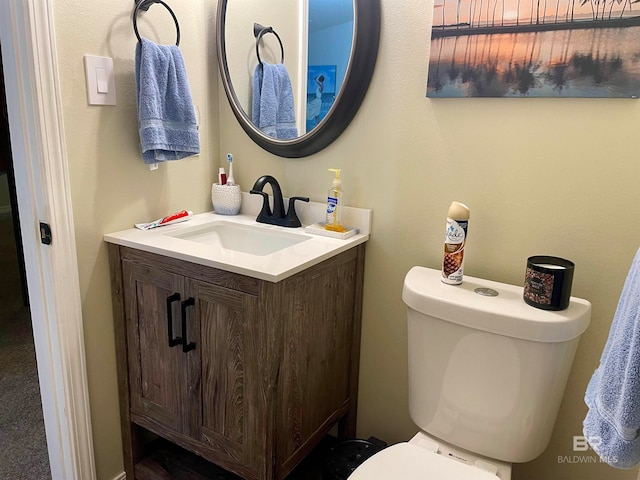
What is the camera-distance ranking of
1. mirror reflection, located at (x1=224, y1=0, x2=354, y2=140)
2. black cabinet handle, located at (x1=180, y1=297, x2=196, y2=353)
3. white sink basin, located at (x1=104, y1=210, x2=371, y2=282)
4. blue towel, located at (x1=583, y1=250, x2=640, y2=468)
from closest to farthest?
blue towel, located at (x1=583, y1=250, x2=640, y2=468) < white sink basin, located at (x1=104, y1=210, x2=371, y2=282) < black cabinet handle, located at (x1=180, y1=297, x2=196, y2=353) < mirror reflection, located at (x1=224, y1=0, x2=354, y2=140)

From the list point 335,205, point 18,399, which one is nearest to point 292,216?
point 335,205

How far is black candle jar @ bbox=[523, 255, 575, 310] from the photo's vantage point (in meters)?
1.08

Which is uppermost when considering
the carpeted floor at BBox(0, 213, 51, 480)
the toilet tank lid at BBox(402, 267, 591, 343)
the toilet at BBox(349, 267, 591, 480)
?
the toilet tank lid at BBox(402, 267, 591, 343)

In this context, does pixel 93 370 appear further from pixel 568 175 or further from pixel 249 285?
pixel 568 175

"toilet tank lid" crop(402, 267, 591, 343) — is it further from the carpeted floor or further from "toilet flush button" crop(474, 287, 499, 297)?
the carpeted floor

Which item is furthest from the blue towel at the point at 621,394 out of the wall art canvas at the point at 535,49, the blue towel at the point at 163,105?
the blue towel at the point at 163,105

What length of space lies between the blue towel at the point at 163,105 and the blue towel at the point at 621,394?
4.02 feet

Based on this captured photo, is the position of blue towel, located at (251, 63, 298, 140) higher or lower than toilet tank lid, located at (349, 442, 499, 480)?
higher

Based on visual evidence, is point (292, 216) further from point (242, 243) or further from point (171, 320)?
point (171, 320)

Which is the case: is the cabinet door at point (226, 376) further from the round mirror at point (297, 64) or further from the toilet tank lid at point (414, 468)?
the round mirror at point (297, 64)

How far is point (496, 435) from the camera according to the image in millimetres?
1182

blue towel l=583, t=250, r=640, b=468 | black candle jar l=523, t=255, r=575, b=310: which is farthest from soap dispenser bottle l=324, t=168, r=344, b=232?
blue towel l=583, t=250, r=640, b=468

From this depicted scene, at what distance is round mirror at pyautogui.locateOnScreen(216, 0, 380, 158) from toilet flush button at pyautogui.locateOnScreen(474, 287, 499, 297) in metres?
0.64

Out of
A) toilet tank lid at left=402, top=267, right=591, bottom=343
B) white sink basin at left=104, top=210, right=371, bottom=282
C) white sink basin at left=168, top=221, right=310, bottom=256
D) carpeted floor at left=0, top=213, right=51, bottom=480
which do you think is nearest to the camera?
toilet tank lid at left=402, top=267, right=591, bottom=343
